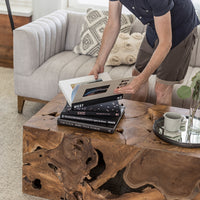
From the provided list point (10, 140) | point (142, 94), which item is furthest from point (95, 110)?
point (10, 140)

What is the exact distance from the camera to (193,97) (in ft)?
5.83

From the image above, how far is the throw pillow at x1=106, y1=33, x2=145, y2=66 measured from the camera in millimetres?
2848

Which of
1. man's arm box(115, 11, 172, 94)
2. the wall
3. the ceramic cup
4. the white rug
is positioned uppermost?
man's arm box(115, 11, 172, 94)

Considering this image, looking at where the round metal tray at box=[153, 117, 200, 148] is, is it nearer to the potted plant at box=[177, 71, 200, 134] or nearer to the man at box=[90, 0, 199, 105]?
the potted plant at box=[177, 71, 200, 134]

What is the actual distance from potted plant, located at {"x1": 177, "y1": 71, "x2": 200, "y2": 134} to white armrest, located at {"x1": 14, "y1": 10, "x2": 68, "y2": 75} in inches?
52.1

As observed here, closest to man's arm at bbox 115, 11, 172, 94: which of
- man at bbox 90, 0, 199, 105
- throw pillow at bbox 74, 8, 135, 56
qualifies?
man at bbox 90, 0, 199, 105

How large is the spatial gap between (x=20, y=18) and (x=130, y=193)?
2506 mm

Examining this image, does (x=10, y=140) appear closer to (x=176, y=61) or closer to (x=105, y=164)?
(x=105, y=164)

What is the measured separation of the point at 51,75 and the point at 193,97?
126 centimetres

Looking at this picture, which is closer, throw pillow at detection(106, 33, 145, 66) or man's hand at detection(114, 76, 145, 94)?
man's hand at detection(114, 76, 145, 94)

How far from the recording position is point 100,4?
147 inches

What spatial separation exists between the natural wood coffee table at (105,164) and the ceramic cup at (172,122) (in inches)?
3.3

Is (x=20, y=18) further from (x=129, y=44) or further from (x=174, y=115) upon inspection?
(x=174, y=115)

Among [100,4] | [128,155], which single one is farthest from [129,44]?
[128,155]
